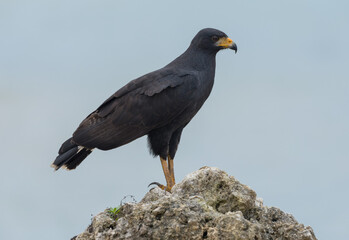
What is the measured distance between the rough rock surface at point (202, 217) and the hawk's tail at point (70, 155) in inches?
141

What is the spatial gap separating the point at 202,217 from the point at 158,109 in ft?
16.3

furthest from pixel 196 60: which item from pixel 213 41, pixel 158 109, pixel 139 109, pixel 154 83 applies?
pixel 139 109

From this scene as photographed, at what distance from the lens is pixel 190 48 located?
44.6 ft

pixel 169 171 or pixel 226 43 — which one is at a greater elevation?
pixel 226 43

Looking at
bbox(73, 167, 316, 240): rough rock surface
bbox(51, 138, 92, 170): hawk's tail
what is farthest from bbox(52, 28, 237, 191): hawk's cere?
bbox(73, 167, 316, 240): rough rock surface

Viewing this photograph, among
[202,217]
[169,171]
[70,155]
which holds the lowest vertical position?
[202,217]

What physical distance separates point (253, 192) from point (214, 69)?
4.62m

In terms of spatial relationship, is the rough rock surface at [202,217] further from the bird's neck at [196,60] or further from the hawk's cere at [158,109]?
the bird's neck at [196,60]

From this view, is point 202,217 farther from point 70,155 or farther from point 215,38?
point 215,38

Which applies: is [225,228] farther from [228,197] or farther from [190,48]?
[190,48]

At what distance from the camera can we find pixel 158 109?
1285cm

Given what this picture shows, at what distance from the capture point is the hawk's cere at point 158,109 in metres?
12.8

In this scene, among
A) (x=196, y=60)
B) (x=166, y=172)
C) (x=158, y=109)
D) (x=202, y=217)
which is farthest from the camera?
(x=196, y=60)

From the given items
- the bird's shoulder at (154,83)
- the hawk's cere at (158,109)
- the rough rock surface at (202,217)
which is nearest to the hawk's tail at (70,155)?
the hawk's cere at (158,109)
